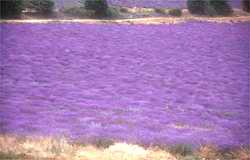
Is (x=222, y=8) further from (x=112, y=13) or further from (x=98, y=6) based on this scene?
(x=98, y=6)

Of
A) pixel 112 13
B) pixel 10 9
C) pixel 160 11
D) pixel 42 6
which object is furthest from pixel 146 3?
pixel 10 9

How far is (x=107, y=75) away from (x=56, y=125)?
21.4 ft

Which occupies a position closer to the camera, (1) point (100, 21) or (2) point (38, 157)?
(2) point (38, 157)

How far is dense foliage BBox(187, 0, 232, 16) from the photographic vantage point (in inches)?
1665

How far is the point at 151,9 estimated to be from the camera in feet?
138

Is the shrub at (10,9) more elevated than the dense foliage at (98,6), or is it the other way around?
the shrub at (10,9)

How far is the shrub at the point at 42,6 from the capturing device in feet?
115

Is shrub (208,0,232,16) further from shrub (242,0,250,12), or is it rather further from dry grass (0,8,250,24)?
shrub (242,0,250,12)

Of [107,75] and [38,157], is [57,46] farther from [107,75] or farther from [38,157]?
[38,157]

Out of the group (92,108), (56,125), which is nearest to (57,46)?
(92,108)

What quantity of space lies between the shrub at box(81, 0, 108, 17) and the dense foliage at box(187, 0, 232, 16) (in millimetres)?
8283

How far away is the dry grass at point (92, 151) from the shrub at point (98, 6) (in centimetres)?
2685

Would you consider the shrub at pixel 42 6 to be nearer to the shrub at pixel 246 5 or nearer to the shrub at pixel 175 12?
the shrub at pixel 175 12

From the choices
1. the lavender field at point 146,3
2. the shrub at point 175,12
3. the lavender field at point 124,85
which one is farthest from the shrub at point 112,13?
the lavender field at point 124,85
